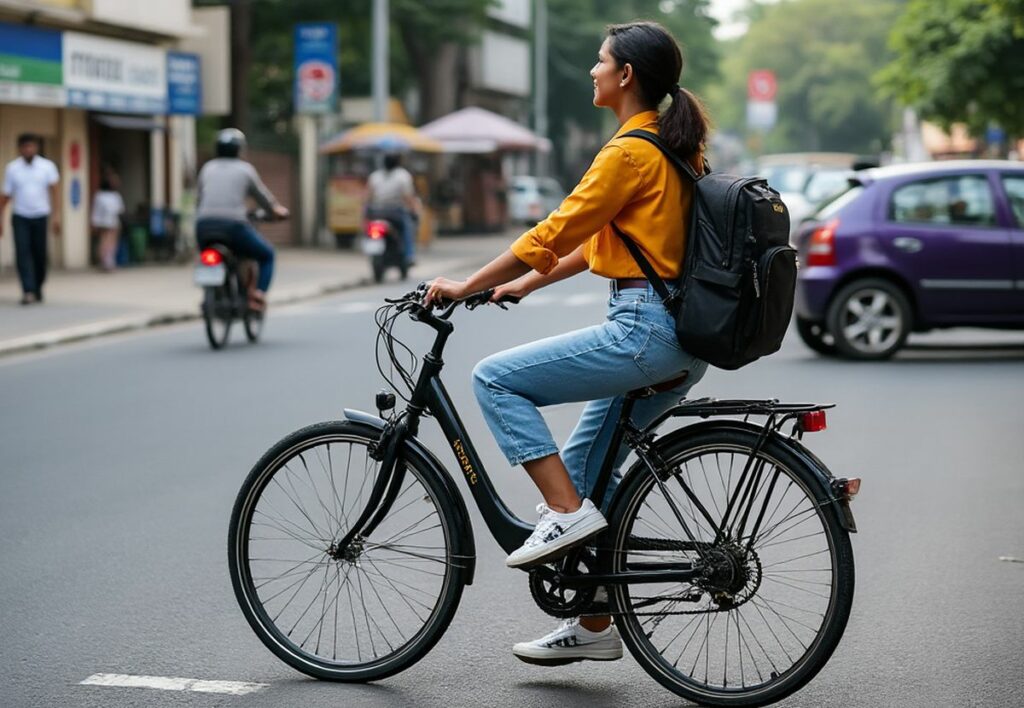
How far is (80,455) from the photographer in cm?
945

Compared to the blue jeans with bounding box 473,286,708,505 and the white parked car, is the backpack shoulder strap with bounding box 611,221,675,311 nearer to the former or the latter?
the blue jeans with bounding box 473,286,708,505

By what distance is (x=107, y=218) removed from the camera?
27219mm

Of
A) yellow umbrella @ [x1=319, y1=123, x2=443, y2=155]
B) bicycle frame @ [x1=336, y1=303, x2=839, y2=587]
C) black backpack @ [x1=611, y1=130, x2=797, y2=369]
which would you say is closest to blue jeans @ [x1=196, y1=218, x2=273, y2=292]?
bicycle frame @ [x1=336, y1=303, x2=839, y2=587]

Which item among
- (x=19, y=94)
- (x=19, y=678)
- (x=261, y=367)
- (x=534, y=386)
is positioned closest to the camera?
(x=534, y=386)

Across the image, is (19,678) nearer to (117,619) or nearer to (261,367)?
(117,619)

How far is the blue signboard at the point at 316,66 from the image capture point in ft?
104

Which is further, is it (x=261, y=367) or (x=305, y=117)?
(x=305, y=117)

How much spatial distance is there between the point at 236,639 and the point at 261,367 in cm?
835

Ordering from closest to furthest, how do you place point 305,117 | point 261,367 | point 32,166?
1. point 261,367
2. point 32,166
3. point 305,117

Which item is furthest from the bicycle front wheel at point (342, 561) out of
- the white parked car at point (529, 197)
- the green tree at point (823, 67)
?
the green tree at point (823, 67)

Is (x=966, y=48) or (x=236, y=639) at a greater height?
(x=966, y=48)

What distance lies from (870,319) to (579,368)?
386 inches

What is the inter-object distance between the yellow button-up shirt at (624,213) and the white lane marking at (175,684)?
1.44 meters

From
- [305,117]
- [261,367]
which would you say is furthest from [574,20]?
[261,367]
